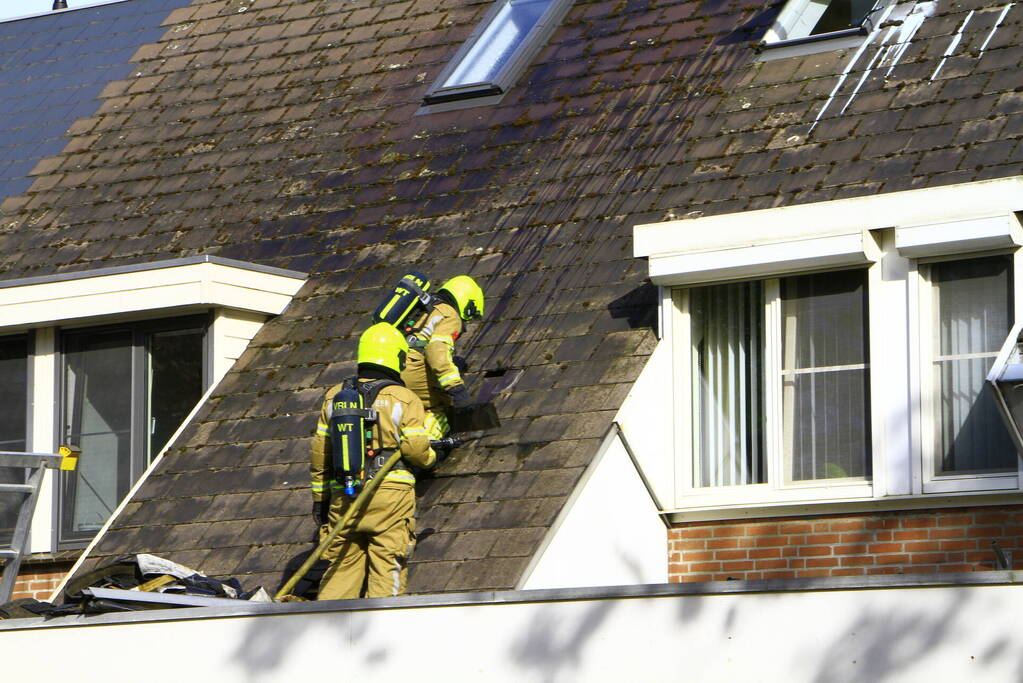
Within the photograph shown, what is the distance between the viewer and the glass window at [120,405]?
48.9 feet

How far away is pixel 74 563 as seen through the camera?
14.7 metres

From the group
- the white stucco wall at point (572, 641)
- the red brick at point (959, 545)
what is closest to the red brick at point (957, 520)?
the red brick at point (959, 545)

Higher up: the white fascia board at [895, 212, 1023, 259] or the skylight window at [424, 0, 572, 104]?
the skylight window at [424, 0, 572, 104]

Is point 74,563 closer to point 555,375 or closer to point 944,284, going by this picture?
point 555,375

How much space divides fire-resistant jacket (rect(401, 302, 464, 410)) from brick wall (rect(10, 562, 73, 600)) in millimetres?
3563

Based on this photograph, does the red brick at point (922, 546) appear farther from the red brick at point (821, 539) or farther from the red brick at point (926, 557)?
the red brick at point (821, 539)

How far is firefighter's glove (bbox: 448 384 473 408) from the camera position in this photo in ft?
41.2

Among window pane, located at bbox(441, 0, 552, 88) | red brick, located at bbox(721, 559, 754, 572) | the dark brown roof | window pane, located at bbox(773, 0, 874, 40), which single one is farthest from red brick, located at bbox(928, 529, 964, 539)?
window pane, located at bbox(441, 0, 552, 88)

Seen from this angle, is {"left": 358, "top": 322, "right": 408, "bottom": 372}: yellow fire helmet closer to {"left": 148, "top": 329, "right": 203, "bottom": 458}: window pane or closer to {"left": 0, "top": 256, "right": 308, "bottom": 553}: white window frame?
{"left": 0, "top": 256, "right": 308, "bottom": 553}: white window frame

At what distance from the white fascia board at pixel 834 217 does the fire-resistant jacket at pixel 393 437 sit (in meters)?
1.99

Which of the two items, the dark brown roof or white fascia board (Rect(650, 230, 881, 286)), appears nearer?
white fascia board (Rect(650, 230, 881, 286))

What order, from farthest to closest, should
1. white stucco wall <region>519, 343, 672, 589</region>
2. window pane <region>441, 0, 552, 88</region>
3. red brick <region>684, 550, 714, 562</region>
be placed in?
window pane <region>441, 0, 552, 88</region> → red brick <region>684, 550, 714, 562</region> → white stucco wall <region>519, 343, 672, 589</region>

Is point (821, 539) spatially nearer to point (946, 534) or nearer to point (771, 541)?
point (771, 541)

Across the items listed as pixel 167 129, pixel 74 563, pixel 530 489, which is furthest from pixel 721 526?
pixel 167 129
